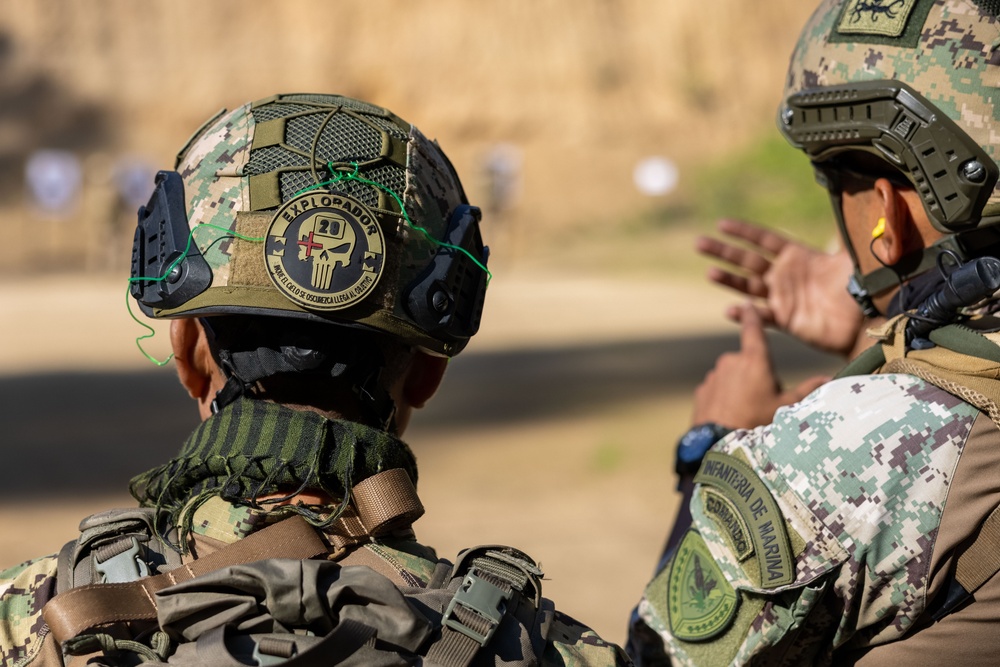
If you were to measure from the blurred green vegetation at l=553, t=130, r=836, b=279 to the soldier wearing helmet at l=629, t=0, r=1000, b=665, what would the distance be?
57.5 ft

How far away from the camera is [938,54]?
2176 mm

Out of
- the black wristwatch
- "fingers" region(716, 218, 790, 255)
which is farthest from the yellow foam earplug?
"fingers" region(716, 218, 790, 255)

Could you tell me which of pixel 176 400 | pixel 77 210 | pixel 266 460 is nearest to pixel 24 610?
pixel 266 460

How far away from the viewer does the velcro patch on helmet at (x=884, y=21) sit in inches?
86.6

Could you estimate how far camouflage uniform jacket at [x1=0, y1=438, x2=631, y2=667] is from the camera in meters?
1.63

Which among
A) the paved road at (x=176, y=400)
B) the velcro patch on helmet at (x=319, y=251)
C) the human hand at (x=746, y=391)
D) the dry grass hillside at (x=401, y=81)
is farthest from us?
the dry grass hillside at (x=401, y=81)

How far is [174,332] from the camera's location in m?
1.88

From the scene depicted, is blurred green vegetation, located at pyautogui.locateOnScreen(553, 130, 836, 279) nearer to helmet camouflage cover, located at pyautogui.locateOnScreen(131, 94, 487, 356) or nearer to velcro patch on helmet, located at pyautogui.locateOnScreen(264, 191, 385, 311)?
helmet camouflage cover, located at pyautogui.locateOnScreen(131, 94, 487, 356)

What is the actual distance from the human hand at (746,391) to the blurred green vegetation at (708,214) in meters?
17.1

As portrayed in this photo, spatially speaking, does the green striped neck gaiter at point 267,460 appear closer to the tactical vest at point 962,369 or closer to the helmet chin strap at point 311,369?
the helmet chin strap at point 311,369

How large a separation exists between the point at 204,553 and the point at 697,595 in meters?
0.89

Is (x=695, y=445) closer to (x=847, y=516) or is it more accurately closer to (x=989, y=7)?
(x=847, y=516)

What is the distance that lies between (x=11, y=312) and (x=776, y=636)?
14.5 m

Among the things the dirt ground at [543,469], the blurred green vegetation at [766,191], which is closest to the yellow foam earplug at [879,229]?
the dirt ground at [543,469]
